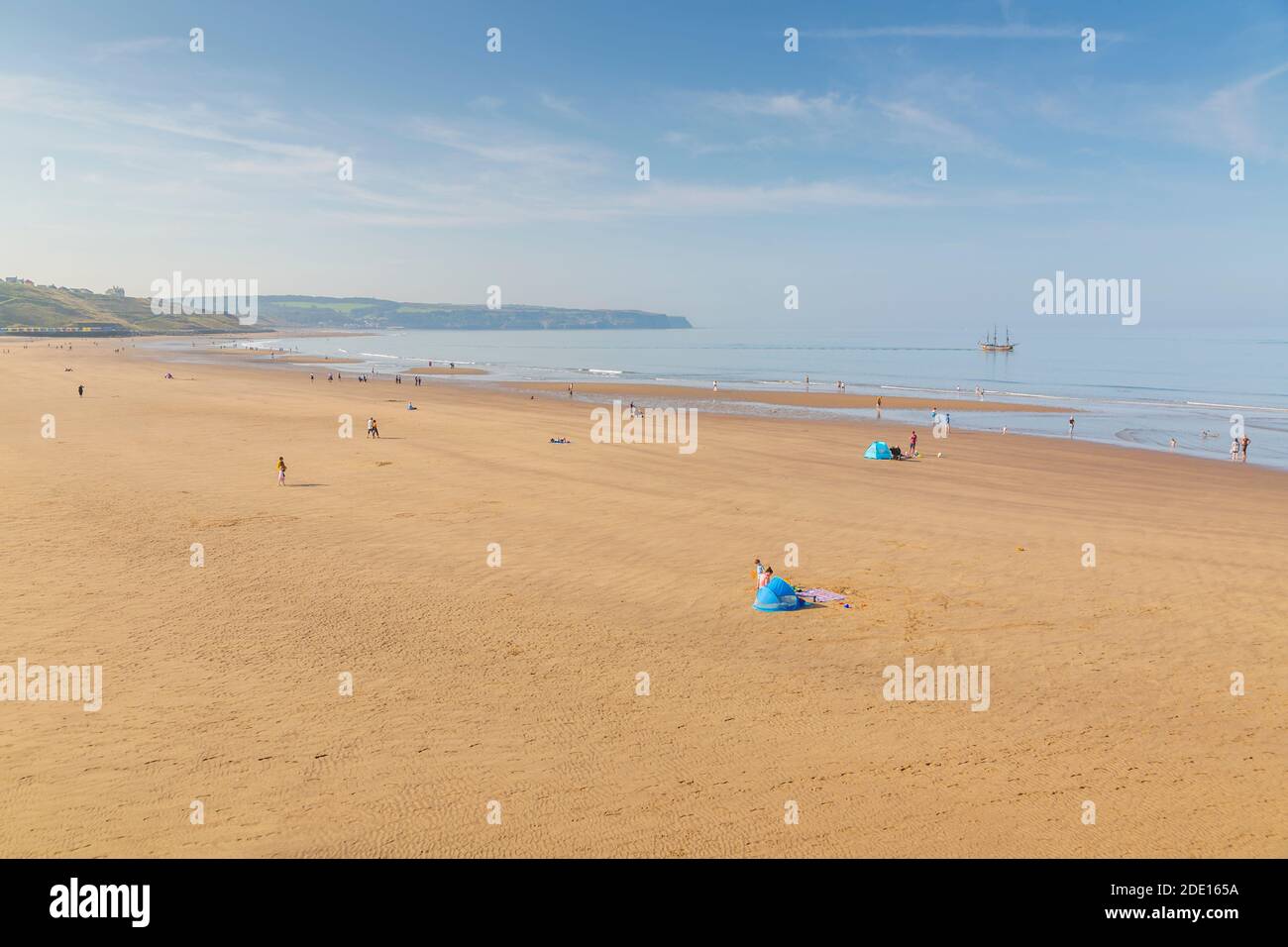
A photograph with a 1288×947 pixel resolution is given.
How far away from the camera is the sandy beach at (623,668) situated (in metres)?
8.98

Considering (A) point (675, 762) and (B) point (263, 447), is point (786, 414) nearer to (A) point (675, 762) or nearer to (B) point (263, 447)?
(B) point (263, 447)

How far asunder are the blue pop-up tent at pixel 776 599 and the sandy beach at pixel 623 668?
28cm

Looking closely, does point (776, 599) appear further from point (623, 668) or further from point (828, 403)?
point (828, 403)

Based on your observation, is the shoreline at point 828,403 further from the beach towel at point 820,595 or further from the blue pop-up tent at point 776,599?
the blue pop-up tent at point 776,599

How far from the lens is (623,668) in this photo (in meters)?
13.4

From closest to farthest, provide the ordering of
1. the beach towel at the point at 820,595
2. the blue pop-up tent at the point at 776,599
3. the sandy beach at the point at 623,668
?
the sandy beach at the point at 623,668 < the blue pop-up tent at the point at 776,599 < the beach towel at the point at 820,595

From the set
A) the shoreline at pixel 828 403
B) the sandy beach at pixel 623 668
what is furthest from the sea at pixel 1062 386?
the sandy beach at pixel 623 668

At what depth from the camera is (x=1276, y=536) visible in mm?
23812

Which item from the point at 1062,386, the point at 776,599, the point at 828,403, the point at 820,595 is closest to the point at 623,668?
the point at 776,599

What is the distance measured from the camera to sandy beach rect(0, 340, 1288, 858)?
8977 millimetres

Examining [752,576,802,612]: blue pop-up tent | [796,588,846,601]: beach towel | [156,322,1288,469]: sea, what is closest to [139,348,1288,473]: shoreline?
[156,322,1288,469]: sea

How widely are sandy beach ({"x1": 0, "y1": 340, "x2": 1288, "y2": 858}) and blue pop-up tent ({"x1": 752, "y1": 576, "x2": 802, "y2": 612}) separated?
11.1 inches

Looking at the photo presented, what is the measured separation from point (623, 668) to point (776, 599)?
14.3 ft
